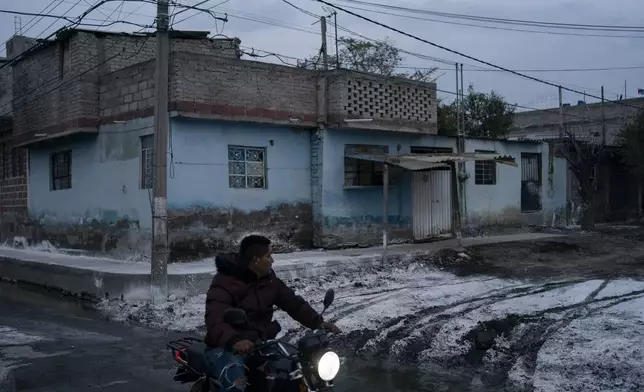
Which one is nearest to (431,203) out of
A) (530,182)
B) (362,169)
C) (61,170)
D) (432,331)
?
(362,169)

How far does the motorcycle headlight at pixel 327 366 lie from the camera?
12.5ft

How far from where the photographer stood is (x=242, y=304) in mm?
4316

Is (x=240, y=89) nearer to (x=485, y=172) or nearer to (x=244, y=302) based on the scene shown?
(x=485, y=172)

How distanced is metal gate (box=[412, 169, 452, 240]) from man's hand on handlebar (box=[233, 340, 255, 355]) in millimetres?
13793

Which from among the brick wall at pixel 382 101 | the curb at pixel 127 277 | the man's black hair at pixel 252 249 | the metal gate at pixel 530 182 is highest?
the brick wall at pixel 382 101

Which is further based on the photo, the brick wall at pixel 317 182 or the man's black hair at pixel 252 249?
the brick wall at pixel 317 182

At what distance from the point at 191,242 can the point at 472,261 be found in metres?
6.26

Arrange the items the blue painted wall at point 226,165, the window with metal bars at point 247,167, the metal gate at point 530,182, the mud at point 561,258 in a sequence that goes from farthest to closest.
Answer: the metal gate at point 530,182 → the window with metal bars at point 247,167 → the blue painted wall at point 226,165 → the mud at point 561,258

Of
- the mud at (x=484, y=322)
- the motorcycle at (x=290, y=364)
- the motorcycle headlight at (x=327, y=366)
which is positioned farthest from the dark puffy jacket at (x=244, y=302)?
the mud at (x=484, y=322)

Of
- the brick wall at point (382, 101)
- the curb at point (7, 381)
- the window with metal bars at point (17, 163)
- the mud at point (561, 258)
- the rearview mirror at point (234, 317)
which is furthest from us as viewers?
the window with metal bars at point (17, 163)

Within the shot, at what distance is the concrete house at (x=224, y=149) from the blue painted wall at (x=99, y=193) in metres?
0.05

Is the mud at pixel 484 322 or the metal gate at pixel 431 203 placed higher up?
the metal gate at pixel 431 203

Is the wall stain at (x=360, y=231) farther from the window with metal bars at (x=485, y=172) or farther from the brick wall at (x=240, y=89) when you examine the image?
the window with metal bars at (x=485, y=172)

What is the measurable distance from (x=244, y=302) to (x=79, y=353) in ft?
15.6
